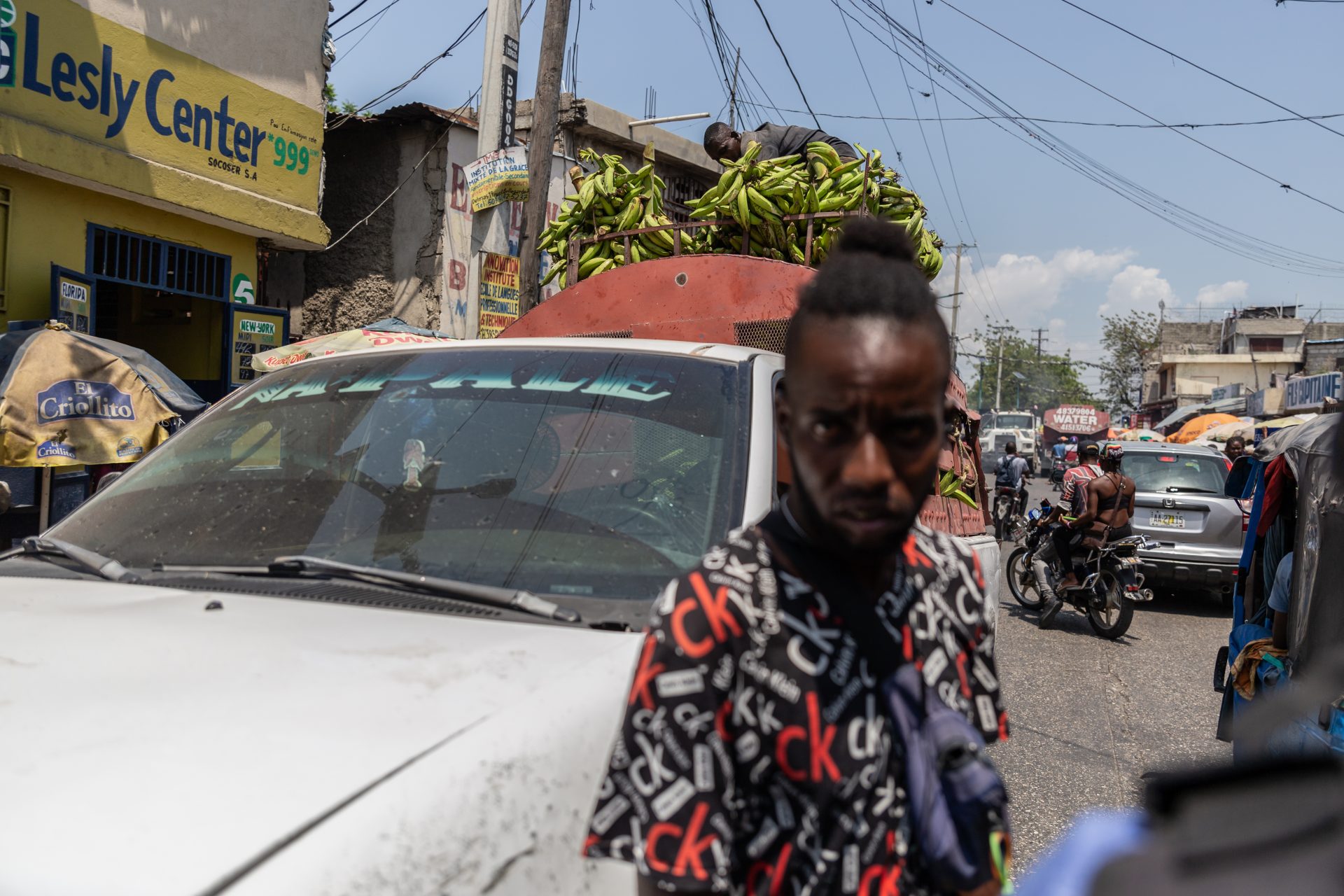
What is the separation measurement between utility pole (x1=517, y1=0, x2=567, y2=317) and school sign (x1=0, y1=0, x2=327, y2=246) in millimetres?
2786

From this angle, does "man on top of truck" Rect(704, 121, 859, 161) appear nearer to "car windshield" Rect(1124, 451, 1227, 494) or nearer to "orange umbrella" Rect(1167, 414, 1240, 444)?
"car windshield" Rect(1124, 451, 1227, 494)

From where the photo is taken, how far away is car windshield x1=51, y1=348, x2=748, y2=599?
85.2 inches

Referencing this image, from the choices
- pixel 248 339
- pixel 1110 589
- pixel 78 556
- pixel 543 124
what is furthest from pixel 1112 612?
pixel 248 339

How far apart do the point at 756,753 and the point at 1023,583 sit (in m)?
9.91

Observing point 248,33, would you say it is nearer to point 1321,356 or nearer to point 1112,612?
point 1112,612

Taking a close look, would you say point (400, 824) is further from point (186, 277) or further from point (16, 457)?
point (186, 277)

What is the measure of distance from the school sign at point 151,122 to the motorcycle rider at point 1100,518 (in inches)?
328

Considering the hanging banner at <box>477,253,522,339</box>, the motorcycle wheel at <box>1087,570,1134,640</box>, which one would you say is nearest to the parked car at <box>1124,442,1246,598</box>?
the motorcycle wheel at <box>1087,570,1134,640</box>

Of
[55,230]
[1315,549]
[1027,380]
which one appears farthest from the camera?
[1027,380]

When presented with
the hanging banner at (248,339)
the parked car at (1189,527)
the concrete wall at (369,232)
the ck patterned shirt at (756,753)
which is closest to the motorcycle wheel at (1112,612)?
the parked car at (1189,527)

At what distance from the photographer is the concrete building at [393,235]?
45.7ft

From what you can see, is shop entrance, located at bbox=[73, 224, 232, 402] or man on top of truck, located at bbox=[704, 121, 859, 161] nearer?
man on top of truck, located at bbox=[704, 121, 859, 161]

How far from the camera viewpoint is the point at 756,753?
1167 mm

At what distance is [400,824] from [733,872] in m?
0.40
